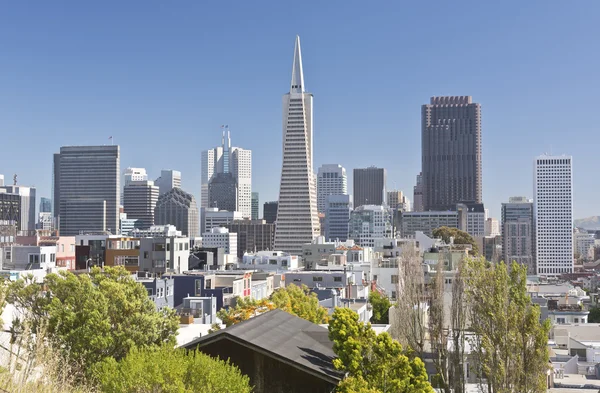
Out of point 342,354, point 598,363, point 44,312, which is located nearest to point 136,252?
point 598,363

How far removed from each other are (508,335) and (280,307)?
78.6 ft

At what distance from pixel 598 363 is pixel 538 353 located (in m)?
36.6

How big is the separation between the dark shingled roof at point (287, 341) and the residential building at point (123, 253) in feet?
241

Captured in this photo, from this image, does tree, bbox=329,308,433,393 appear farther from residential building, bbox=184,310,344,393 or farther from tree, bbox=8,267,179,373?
tree, bbox=8,267,179,373

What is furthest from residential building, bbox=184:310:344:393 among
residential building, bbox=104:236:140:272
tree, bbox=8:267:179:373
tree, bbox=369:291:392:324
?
residential building, bbox=104:236:140:272

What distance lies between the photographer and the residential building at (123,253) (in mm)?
101481

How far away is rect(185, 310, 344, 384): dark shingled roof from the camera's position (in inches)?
886

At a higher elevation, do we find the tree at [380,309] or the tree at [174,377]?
the tree at [174,377]

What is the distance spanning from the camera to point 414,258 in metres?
45.3

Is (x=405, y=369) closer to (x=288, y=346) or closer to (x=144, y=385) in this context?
(x=288, y=346)

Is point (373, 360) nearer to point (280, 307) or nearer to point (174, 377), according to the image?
point (174, 377)

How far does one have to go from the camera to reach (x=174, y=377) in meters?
19.0

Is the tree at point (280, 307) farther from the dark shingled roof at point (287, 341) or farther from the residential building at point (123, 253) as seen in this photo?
the residential building at point (123, 253)

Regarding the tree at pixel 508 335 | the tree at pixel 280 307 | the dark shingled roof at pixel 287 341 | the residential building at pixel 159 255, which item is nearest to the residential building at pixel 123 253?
the residential building at pixel 159 255
